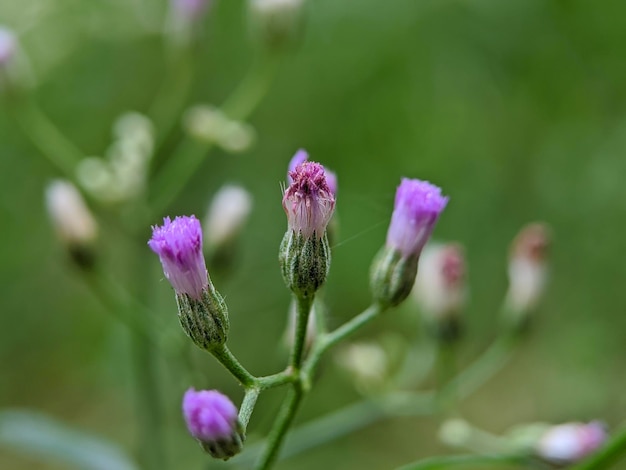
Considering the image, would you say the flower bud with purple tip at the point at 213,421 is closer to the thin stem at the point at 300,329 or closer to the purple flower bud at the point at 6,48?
the thin stem at the point at 300,329

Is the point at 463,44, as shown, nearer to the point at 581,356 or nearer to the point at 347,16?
the point at 347,16

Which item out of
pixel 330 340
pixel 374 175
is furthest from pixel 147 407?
pixel 374 175

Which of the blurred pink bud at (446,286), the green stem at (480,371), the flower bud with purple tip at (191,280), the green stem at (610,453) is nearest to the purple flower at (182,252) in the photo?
the flower bud with purple tip at (191,280)

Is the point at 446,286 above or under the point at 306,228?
above

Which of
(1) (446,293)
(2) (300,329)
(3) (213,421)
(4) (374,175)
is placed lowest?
(3) (213,421)

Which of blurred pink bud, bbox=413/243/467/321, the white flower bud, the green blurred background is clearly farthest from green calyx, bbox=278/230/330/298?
the green blurred background

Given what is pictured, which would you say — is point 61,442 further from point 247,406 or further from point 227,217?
point 247,406

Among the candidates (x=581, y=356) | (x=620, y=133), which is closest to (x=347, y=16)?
(x=620, y=133)
